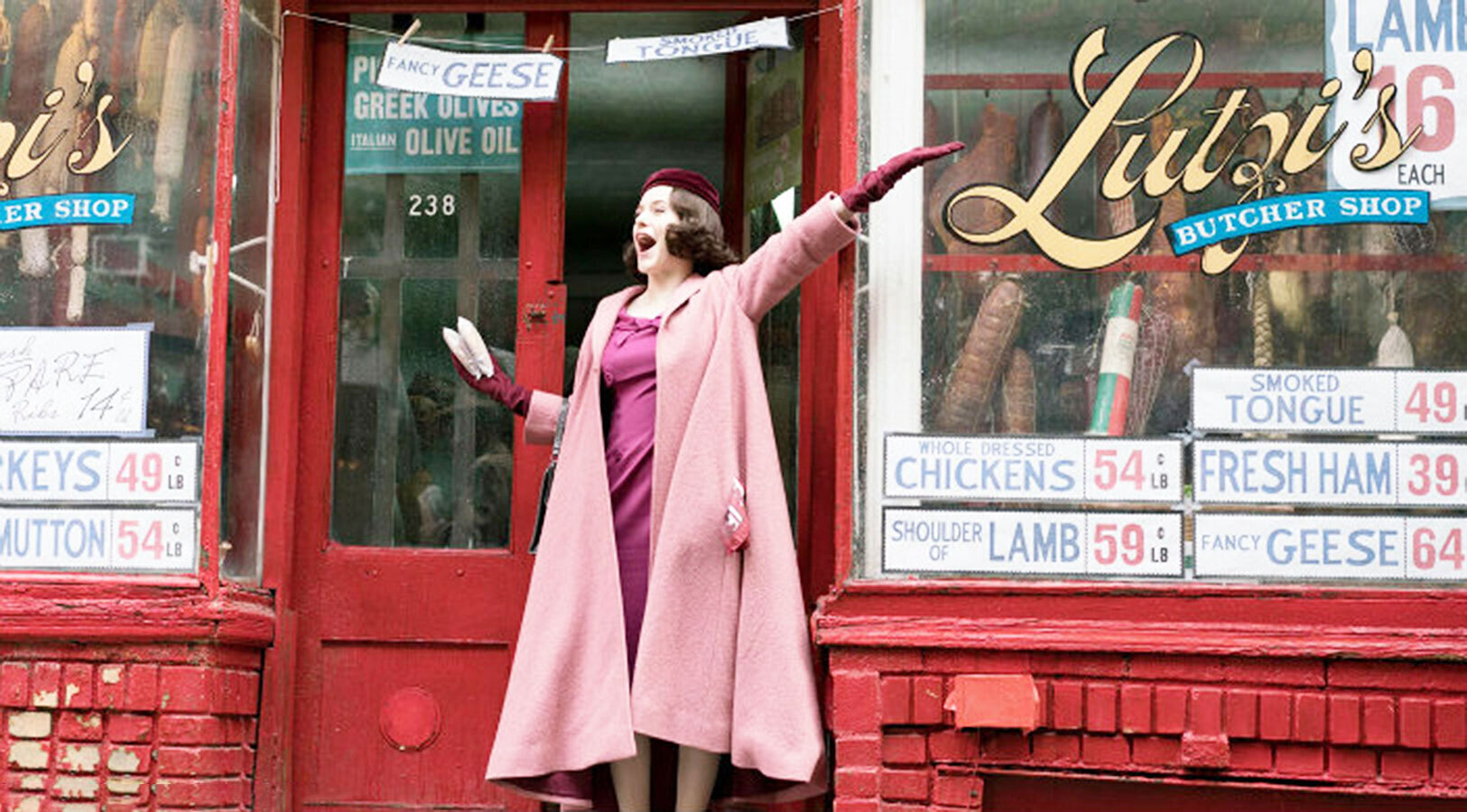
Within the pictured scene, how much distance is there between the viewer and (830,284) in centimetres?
598

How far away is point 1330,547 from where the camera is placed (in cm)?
534

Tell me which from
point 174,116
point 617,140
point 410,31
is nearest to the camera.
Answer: point 174,116

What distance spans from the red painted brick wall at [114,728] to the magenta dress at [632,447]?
1172 millimetres

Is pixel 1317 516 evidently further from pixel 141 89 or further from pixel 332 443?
pixel 141 89

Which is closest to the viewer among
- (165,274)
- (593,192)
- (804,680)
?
(804,680)

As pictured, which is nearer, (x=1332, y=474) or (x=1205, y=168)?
(x=1332, y=474)

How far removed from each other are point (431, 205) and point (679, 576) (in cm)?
161

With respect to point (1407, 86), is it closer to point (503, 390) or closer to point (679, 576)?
point (679, 576)

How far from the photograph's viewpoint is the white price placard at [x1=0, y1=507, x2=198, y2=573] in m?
5.61

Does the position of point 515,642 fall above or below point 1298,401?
Answer: below

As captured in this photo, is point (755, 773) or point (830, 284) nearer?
point (755, 773)

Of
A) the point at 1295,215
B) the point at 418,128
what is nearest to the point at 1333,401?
the point at 1295,215

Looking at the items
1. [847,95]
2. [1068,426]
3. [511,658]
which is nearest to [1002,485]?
[1068,426]

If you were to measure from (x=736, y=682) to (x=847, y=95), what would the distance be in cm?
166
